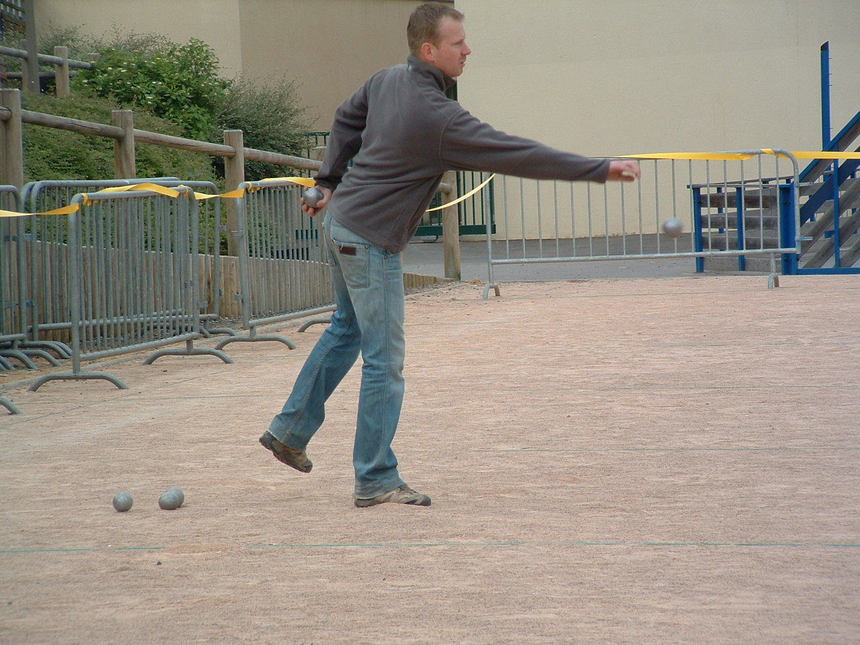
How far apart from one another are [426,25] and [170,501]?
2010 millimetres

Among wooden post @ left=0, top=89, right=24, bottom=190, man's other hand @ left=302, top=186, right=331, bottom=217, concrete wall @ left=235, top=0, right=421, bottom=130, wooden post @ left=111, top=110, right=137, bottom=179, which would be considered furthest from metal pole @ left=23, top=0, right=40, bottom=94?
man's other hand @ left=302, top=186, right=331, bottom=217

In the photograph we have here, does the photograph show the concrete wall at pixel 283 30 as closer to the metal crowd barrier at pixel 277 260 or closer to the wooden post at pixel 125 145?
the metal crowd barrier at pixel 277 260

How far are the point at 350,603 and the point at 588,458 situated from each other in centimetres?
207

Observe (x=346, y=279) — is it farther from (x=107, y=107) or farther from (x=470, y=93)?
(x=470, y=93)

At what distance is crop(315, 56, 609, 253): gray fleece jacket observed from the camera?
14.2ft

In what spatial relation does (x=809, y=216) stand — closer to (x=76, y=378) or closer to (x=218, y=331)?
(x=218, y=331)

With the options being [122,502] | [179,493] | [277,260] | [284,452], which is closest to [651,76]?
[277,260]

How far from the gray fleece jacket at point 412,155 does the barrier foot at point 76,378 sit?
359 cm

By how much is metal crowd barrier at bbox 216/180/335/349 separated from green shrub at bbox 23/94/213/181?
8.60 ft

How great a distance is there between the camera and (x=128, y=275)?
338 inches

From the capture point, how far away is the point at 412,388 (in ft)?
24.5

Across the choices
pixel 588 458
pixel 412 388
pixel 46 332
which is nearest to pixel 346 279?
pixel 588 458

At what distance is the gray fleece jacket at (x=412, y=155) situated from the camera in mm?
4320

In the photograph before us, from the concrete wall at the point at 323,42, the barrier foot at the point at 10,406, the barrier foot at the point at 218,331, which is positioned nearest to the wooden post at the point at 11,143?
the barrier foot at the point at 218,331
